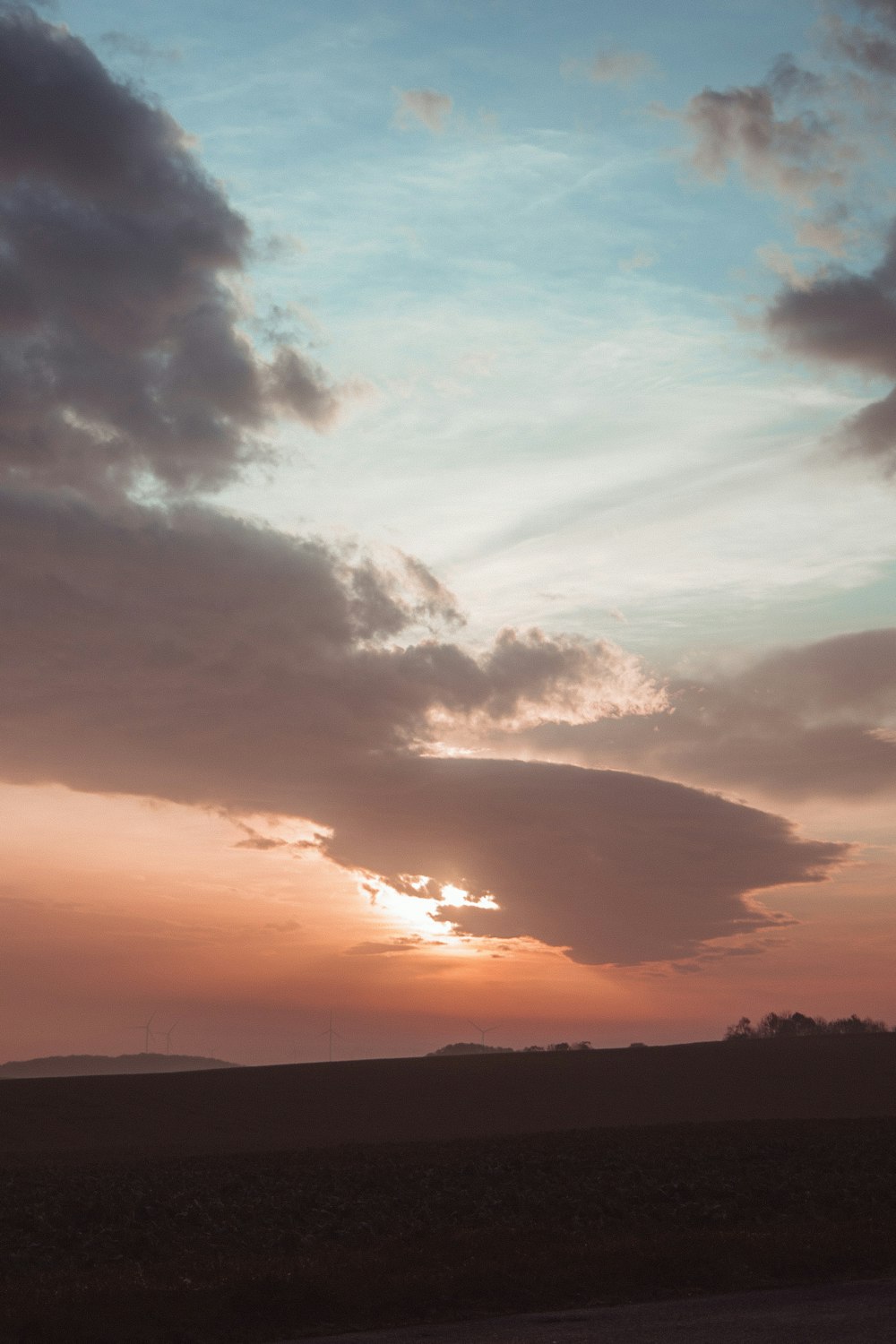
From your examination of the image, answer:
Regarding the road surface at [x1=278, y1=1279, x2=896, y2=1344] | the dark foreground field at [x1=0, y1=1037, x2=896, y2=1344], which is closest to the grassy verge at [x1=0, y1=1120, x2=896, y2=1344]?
the dark foreground field at [x1=0, y1=1037, x2=896, y2=1344]

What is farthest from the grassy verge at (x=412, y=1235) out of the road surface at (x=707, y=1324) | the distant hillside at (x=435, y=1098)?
the distant hillside at (x=435, y=1098)

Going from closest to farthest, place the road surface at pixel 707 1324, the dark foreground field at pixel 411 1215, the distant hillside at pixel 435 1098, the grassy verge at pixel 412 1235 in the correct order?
the road surface at pixel 707 1324
the grassy verge at pixel 412 1235
the dark foreground field at pixel 411 1215
the distant hillside at pixel 435 1098

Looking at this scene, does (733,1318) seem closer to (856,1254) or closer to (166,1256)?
(856,1254)

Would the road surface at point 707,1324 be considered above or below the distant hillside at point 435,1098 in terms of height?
below

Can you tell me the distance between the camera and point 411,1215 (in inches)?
1391

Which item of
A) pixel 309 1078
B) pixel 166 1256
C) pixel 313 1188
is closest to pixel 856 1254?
pixel 166 1256

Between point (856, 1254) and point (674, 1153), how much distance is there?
24.7 meters

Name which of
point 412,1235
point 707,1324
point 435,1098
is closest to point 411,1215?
point 412,1235

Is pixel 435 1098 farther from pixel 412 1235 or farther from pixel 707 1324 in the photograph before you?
pixel 707 1324

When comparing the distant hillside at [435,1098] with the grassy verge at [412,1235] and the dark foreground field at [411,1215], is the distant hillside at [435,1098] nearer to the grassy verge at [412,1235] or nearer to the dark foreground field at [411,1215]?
the dark foreground field at [411,1215]

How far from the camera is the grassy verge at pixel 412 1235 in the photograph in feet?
75.4

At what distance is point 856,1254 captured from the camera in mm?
27266

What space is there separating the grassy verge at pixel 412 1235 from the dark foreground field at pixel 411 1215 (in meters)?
0.09

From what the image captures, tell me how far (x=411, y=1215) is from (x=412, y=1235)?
3.81 metres
